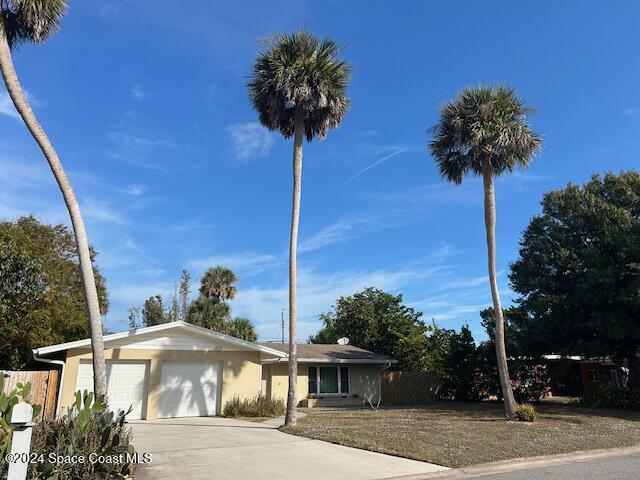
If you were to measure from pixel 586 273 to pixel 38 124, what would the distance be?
21.0 meters

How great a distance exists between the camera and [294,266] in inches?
631

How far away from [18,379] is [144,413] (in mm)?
5326

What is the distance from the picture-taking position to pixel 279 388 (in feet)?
83.8

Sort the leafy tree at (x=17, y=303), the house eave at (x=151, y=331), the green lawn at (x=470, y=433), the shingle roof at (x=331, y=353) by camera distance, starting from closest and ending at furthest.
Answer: the green lawn at (x=470, y=433) → the leafy tree at (x=17, y=303) → the house eave at (x=151, y=331) → the shingle roof at (x=331, y=353)

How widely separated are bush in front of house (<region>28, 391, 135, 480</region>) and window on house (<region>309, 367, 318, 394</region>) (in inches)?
752

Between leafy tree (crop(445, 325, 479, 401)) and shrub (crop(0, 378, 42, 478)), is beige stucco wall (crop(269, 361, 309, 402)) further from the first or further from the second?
shrub (crop(0, 378, 42, 478))

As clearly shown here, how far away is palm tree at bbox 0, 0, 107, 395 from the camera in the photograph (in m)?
12.2

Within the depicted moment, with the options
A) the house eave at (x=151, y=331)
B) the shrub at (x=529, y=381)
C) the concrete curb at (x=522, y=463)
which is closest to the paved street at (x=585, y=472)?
the concrete curb at (x=522, y=463)

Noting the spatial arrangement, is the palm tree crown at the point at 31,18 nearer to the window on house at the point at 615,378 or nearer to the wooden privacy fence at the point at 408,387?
the wooden privacy fence at the point at 408,387

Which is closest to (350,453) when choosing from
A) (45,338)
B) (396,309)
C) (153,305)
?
(45,338)

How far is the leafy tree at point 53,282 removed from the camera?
19547 millimetres

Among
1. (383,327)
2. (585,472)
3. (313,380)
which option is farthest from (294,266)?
(383,327)

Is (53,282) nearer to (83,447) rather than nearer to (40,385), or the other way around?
(40,385)

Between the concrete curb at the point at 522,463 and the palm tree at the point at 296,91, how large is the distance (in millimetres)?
7122
